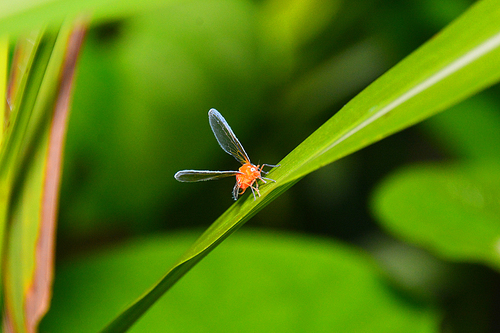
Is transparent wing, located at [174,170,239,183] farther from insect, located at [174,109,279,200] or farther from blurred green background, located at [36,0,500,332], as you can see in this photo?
blurred green background, located at [36,0,500,332]

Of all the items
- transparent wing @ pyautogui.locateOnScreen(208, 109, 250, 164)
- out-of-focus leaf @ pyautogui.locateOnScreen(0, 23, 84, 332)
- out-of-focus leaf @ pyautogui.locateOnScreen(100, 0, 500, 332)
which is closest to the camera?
out-of-focus leaf @ pyautogui.locateOnScreen(100, 0, 500, 332)

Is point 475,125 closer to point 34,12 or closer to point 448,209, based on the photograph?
point 448,209

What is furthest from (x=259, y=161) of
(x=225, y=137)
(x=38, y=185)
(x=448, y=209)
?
(x=38, y=185)

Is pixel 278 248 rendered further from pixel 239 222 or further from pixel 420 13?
pixel 420 13

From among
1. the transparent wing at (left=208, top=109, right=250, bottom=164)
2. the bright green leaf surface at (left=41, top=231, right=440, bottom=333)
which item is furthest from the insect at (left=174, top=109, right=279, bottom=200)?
the bright green leaf surface at (left=41, top=231, right=440, bottom=333)

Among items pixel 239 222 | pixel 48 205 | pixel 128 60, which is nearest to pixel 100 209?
pixel 128 60

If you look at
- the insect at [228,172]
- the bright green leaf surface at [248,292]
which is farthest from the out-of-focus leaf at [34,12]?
the bright green leaf surface at [248,292]

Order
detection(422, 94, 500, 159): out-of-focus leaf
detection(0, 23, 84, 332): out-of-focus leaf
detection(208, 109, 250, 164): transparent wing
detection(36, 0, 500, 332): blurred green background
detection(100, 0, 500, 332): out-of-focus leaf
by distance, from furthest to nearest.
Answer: detection(422, 94, 500, 159): out-of-focus leaf
detection(36, 0, 500, 332): blurred green background
detection(208, 109, 250, 164): transparent wing
detection(0, 23, 84, 332): out-of-focus leaf
detection(100, 0, 500, 332): out-of-focus leaf

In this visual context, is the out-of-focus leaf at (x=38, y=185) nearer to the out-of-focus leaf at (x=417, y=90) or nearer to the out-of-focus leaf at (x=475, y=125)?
the out-of-focus leaf at (x=417, y=90)
